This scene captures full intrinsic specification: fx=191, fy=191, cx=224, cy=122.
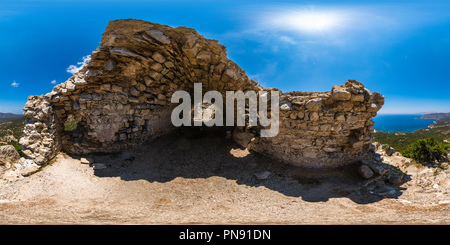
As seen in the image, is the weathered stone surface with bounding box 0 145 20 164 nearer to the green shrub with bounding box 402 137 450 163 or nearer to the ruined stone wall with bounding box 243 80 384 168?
the ruined stone wall with bounding box 243 80 384 168

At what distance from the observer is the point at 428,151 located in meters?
8.88

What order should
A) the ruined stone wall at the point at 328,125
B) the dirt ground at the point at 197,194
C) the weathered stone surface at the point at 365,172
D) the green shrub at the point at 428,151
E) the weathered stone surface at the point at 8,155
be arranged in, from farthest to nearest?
the green shrub at the point at 428,151
the ruined stone wall at the point at 328,125
the weathered stone surface at the point at 365,172
the weathered stone surface at the point at 8,155
the dirt ground at the point at 197,194

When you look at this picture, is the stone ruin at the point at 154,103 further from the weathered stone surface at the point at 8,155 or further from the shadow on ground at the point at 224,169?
the shadow on ground at the point at 224,169

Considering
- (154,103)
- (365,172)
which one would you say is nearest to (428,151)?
(365,172)

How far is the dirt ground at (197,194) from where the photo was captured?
520 cm

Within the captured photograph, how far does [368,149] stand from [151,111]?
11.4 metres

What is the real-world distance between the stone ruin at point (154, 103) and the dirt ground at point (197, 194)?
0.82 meters

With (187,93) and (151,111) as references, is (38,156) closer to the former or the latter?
(151,111)

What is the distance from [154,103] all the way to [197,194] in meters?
6.07

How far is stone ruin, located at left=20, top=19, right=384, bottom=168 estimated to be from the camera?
26.9ft

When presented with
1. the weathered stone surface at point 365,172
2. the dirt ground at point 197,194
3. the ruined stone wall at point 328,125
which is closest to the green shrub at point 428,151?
the ruined stone wall at point 328,125

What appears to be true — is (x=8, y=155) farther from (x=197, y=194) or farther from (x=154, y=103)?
(x=197, y=194)

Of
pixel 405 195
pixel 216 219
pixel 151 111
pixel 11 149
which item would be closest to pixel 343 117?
pixel 405 195

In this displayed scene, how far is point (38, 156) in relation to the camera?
319 inches
